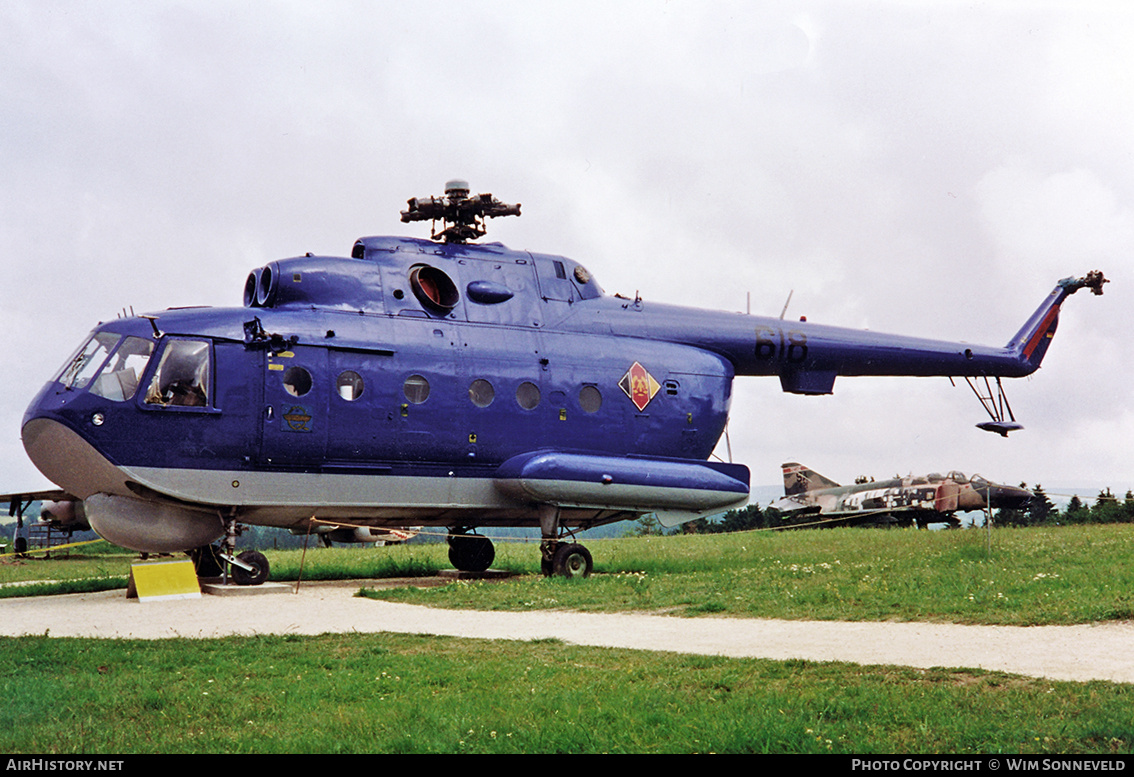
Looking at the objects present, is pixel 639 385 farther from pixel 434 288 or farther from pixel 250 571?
pixel 250 571

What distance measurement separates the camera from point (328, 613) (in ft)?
44.2

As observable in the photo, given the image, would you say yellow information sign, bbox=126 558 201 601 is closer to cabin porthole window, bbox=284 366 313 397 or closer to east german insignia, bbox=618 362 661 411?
cabin porthole window, bbox=284 366 313 397

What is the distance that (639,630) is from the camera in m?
11.5

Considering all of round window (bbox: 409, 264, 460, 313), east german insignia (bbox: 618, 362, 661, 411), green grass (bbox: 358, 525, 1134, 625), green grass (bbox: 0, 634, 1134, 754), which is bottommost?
green grass (bbox: 0, 634, 1134, 754)

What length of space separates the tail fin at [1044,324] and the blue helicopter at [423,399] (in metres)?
2.87

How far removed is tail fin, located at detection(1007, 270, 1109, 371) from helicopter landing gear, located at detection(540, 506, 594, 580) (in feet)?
39.6

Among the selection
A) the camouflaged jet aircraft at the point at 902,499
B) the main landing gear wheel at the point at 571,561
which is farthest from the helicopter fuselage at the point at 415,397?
the camouflaged jet aircraft at the point at 902,499

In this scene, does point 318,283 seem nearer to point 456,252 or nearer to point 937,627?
point 456,252

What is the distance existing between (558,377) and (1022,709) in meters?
12.7

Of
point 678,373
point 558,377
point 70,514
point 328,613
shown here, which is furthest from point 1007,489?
point 70,514

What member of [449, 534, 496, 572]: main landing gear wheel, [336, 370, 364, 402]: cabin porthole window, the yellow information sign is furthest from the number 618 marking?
the yellow information sign

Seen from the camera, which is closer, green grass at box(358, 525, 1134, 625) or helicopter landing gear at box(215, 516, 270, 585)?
green grass at box(358, 525, 1134, 625)

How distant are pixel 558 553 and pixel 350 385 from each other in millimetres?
5083

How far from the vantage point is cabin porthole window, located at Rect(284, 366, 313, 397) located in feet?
53.5
